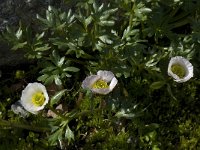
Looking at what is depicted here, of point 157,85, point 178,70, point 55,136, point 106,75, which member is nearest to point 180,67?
point 178,70

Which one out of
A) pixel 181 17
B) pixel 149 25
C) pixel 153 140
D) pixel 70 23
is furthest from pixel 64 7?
pixel 153 140

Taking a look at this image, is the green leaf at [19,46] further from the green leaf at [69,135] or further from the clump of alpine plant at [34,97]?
the green leaf at [69,135]

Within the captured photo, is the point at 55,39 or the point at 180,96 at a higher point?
the point at 55,39

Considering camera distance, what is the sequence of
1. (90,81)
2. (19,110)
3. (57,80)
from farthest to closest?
(19,110) < (57,80) < (90,81)

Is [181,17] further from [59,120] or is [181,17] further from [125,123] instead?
[59,120]

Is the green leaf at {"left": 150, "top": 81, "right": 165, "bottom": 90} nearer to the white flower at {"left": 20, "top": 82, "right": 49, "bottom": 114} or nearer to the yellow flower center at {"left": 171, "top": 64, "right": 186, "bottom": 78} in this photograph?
the yellow flower center at {"left": 171, "top": 64, "right": 186, "bottom": 78}

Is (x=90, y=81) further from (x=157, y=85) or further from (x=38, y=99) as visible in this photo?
(x=157, y=85)

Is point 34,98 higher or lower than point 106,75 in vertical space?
lower
